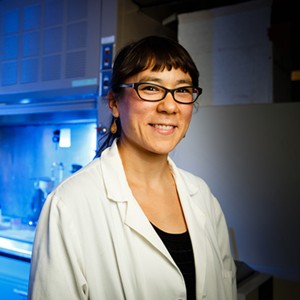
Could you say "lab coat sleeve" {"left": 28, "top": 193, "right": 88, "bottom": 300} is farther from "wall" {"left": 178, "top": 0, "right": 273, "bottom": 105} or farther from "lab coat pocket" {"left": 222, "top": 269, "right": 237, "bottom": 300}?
"wall" {"left": 178, "top": 0, "right": 273, "bottom": 105}

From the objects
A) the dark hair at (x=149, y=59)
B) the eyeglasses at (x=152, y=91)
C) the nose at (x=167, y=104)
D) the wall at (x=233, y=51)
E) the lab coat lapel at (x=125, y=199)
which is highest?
the wall at (x=233, y=51)

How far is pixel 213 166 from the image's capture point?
1.67 metres

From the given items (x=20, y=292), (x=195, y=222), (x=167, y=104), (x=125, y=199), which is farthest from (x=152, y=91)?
(x=20, y=292)

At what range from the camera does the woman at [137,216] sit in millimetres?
916

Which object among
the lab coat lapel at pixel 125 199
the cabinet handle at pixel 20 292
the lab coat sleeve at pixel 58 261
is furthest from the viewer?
the cabinet handle at pixel 20 292

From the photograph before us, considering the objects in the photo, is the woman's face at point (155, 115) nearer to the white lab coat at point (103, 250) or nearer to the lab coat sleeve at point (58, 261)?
the white lab coat at point (103, 250)

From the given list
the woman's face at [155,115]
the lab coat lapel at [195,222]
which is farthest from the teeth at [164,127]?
the lab coat lapel at [195,222]

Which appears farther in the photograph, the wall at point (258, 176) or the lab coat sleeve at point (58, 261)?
the wall at point (258, 176)

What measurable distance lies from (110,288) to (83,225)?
0.19 meters

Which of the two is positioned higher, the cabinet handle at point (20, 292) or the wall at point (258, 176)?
the wall at point (258, 176)

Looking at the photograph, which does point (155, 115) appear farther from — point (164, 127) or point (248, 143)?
point (248, 143)

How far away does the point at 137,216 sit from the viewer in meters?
1.01

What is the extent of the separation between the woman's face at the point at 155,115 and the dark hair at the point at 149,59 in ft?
0.06

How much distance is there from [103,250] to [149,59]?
1.95ft
